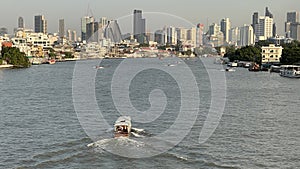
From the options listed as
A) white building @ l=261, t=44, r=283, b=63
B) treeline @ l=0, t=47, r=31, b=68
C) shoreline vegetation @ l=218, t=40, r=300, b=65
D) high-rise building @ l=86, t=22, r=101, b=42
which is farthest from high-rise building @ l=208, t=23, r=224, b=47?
treeline @ l=0, t=47, r=31, b=68

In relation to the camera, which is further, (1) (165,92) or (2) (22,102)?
(1) (165,92)

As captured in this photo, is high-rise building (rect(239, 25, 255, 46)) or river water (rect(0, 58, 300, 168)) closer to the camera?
river water (rect(0, 58, 300, 168))

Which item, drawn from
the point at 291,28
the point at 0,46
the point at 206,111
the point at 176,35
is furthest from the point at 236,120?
the point at 176,35

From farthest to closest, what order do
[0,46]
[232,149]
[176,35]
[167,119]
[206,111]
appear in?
A: [176,35] < [0,46] < [206,111] < [167,119] < [232,149]

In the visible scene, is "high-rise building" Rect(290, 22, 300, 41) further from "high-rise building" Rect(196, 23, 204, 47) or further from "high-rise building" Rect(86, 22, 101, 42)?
"high-rise building" Rect(86, 22, 101, 42)

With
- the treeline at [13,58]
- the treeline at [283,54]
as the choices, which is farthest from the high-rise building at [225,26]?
the treeline at [13,58]

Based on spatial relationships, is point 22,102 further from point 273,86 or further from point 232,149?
point 273,86

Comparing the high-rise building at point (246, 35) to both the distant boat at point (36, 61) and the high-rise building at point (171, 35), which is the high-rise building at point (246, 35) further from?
the distant boat at point (36, 61)
